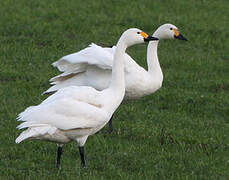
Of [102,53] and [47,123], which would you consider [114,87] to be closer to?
[47,123]

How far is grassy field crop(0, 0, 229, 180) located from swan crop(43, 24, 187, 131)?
1.85ft

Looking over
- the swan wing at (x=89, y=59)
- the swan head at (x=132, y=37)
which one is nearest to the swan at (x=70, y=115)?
the swan head at (x=132, y=37)

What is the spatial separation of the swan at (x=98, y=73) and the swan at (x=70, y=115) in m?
1.59

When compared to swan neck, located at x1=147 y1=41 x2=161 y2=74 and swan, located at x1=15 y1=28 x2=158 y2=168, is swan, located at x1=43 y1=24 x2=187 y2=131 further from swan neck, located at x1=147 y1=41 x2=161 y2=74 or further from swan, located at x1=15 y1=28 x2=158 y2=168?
swan, located at x1=15 y1=28 x2=158 y2=168

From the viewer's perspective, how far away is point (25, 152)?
7664 mm

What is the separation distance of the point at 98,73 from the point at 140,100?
1679mm

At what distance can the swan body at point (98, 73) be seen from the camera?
28.8 ft

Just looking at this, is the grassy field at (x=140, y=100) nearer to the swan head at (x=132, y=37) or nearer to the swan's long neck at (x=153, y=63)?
the swan's long neck at (x=153, y=63)

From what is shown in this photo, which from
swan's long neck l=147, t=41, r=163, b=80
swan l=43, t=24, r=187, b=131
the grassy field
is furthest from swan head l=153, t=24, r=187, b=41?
the grassy field

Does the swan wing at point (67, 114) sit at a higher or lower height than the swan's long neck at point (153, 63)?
higher

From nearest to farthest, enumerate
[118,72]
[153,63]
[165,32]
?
1. [118,72]
2. [153,63]
3. [165,32]

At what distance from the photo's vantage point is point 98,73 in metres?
9.07

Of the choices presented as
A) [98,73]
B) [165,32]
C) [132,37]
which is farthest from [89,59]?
[165,32]

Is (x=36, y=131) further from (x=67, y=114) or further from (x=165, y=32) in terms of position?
(x=165, y=32)
